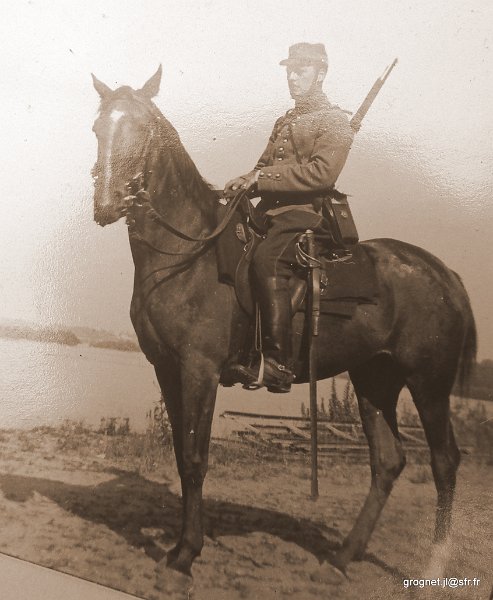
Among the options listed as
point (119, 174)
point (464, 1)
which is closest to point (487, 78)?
point (464, 1)

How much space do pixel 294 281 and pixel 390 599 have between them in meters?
1.39

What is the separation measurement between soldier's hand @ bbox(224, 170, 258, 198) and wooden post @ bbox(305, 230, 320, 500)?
0.34 m

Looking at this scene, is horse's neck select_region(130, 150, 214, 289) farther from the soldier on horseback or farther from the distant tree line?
the distant tree line

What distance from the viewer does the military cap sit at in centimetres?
331

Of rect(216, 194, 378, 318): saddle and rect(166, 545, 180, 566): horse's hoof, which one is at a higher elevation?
rect(216, 194, 378, 318): saddle

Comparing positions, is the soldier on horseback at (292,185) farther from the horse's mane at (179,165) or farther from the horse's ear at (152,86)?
the horse's ear at (152,86)

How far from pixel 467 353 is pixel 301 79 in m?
1.40

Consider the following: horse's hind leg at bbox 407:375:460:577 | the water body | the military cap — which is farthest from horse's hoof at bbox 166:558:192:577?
the military cap

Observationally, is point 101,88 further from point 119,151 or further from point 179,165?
point 179,165

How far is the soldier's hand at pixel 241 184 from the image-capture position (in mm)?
3404

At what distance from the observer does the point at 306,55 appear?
3.36m

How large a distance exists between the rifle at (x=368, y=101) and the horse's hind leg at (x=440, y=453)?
113cm

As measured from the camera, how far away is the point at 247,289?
11.2 feet

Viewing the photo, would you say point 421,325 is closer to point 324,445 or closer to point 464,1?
point 324,445
